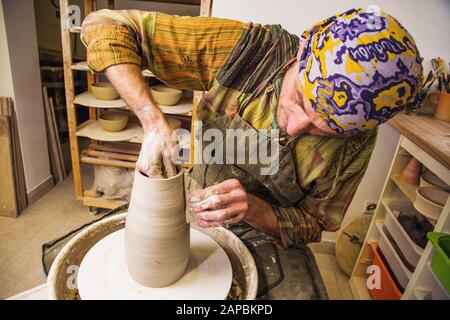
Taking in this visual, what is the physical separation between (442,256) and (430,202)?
316 mm

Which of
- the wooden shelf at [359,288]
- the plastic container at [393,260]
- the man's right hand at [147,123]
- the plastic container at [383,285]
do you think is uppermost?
the man's right hand at [147,123]

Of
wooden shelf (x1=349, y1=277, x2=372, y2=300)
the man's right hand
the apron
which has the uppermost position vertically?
the man's right hand

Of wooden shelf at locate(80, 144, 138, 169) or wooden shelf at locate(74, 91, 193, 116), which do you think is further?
wooden shelf at locate(80, 144, 138, 169)

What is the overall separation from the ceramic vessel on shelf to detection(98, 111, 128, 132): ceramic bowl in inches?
72.8

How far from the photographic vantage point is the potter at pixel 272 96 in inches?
28.6

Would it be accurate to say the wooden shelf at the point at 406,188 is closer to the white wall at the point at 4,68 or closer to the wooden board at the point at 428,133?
the wooden board at the point at 428,133

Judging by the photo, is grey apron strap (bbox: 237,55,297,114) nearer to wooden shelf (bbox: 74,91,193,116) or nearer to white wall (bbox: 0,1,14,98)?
wooden shelf (bbox: 74,91,193,116)

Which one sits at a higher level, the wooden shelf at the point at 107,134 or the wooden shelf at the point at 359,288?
the wooden shelf at the point at 107,134

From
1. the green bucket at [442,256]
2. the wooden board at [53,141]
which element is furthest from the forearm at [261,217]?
the wooden board at [53,141]

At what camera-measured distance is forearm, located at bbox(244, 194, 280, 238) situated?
949 mm

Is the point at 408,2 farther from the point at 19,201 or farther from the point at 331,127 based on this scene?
the point at 19,201

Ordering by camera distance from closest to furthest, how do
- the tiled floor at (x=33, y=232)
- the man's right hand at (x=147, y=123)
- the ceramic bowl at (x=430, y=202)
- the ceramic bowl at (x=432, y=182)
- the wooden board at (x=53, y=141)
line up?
the man's right hand at (x=147, y=123) < the ceramic bowl at (x=430, y=202) < the ceramic bowl at (x=432, y=182) < the tiled floor at (x=33, y=232) < the wooden board at (x=53, y=141)

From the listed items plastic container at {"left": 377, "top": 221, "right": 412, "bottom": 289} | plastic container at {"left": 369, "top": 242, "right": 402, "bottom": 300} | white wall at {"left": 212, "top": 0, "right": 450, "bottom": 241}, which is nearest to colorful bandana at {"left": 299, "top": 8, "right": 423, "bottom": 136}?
white wall at {"left": 212, "top": 0, "right": 450, "bottom": 241}

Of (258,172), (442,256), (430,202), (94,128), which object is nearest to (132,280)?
(258,172)
